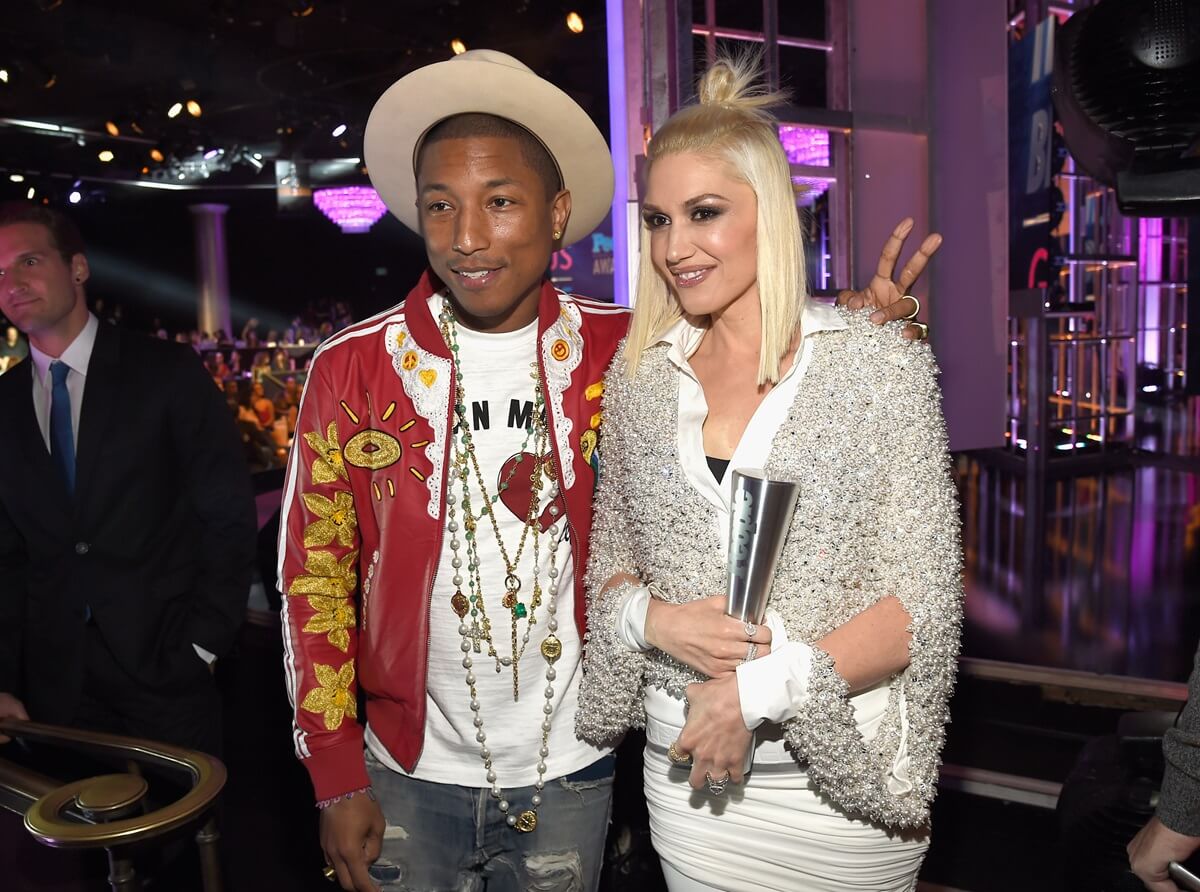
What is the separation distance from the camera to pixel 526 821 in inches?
69.5

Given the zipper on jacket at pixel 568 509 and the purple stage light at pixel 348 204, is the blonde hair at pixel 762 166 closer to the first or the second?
the zipper on jacket at pixel 568 509

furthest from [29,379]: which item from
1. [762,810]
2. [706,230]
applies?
[762,810]

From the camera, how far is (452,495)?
179 centimetres

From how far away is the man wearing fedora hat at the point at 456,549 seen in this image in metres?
1.74

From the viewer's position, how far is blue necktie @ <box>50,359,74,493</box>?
2619 millimetres

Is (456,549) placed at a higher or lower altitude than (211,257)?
lower

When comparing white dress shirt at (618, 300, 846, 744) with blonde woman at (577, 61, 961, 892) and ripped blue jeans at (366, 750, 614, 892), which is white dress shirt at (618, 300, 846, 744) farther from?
ripped blue jeans at (366, 750, 614, 892)

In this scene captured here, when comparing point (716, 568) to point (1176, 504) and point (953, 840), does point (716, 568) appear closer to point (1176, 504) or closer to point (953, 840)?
point (953, 840)

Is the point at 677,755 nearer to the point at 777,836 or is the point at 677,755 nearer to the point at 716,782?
the point at 716,782

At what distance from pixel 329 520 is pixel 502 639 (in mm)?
374

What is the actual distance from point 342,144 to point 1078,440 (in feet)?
25.0

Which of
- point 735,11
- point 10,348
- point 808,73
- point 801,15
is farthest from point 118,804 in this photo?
point 808,73

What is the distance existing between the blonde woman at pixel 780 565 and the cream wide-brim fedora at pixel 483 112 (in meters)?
0.26

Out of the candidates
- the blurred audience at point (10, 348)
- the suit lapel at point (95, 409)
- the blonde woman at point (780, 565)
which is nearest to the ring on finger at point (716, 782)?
the blonde woman at point (780, 565)
